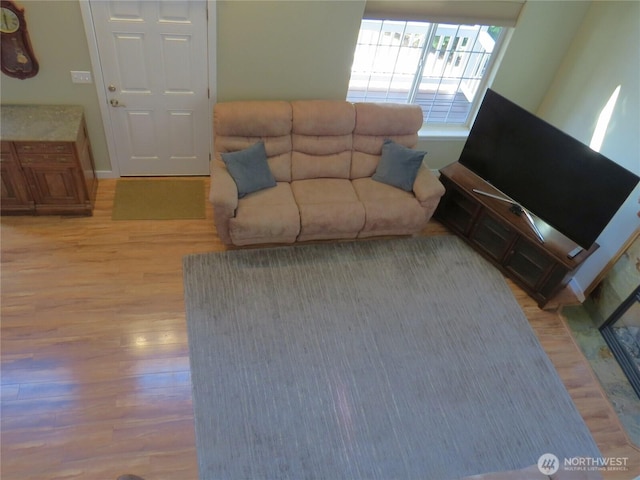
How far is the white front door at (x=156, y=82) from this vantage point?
348cm

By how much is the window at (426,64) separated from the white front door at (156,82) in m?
1.47

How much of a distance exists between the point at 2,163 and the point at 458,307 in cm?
378

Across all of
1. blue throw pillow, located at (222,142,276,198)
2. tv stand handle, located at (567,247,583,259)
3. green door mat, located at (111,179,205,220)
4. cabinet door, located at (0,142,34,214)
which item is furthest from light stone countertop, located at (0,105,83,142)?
tv stand handle, located at (567,247,583,259)

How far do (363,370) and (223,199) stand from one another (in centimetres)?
165

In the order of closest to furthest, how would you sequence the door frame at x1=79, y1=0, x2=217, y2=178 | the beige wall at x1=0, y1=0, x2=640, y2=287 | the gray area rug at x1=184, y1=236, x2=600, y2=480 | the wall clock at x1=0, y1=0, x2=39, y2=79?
the gray area rug at x1=184, y1=236, x2=600, y2=480
the wall clock at x1=0, y1=0, x2=39, y2=79
the door frame at x1=79, y1=0, x2=217, y2=178
the beige wall at x1=0, y1=0, x2=640, y2=287

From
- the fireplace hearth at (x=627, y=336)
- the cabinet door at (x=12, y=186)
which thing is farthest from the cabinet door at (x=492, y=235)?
the cabinet door at (x=12, y=186)

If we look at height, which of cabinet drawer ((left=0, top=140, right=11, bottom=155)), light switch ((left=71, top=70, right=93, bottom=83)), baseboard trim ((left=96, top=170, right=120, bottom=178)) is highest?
light switch ((left=71, top=70, right=93, bottom=83))

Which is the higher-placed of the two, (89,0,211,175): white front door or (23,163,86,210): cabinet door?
(89,0,211,175): white front door

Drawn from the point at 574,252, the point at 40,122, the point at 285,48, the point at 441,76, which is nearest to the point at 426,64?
the point at 441,76

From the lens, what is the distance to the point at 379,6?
12.3 feet

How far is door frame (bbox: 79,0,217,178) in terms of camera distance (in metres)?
3.44

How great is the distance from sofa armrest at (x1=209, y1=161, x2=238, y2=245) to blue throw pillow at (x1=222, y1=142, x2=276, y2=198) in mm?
75

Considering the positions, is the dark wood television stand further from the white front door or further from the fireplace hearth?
the white front door

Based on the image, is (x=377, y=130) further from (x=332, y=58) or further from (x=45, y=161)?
(x=45, y=161)
